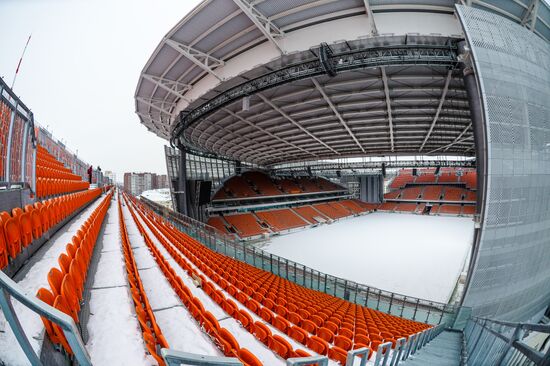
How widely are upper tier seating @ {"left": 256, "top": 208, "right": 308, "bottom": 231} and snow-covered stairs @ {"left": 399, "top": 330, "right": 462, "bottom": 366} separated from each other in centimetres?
1938

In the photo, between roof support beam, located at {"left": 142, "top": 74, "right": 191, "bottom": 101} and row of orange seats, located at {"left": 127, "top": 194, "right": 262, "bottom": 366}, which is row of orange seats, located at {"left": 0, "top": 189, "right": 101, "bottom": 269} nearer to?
row of orange seats, located at {"left": 127, "top": 194, "right": 262, "bottom": 366}

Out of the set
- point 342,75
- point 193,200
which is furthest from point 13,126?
point 193,200

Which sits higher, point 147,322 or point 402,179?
point 402,179

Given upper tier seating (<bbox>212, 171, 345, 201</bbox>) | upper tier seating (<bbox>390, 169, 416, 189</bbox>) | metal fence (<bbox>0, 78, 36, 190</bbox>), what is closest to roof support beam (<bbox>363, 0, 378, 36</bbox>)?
metal fence (<bbox>0, 78, 36, 190</bbox>)

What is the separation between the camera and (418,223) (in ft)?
95.2

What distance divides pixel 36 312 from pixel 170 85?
41.2 feet

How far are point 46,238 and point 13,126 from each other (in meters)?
2.73

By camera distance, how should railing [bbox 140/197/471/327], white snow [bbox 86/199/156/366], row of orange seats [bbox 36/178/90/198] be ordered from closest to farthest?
white snow [bbox 86/199/156/366], row of orange seats [bbox 36/178/90/198], railing [bbox 140/197/471/327]

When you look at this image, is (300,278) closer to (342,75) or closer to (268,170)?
(342,75)

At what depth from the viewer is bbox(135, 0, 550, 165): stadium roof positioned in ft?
23.5

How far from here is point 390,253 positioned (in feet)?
55.6

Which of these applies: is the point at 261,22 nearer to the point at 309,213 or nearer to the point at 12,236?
the point at 12,236

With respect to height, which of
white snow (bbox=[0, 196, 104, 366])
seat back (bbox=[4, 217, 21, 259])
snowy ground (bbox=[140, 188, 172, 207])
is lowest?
snowy ground (bbox=[140, 188, 172, 207])

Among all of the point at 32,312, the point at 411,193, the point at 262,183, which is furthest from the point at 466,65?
the point at 411,193
